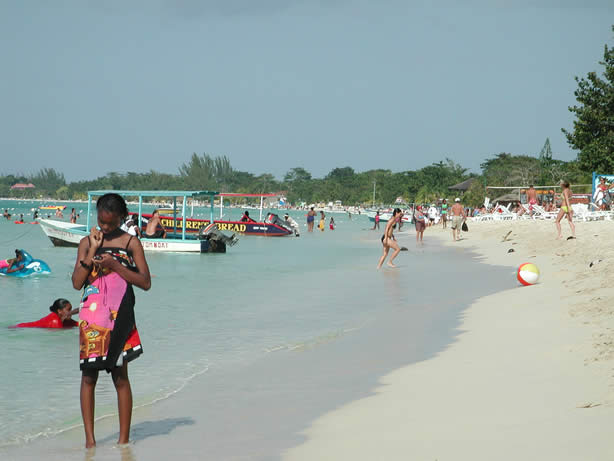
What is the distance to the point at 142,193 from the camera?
24.4m

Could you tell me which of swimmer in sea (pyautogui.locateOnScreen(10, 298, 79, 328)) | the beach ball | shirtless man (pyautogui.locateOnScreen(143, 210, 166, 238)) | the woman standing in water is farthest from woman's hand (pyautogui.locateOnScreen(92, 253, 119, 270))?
shirtless man (pyautogui.locateOnScreen(143, 210, 166, 238))

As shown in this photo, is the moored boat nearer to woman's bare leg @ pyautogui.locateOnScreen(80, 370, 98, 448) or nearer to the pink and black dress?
woman's bare leg @ pyautogui.locateOnScreen(80, 370, 98, 448)

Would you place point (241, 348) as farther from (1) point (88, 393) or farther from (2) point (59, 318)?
(1) point (88, 393)

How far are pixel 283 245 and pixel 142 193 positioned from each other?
9.92 metres

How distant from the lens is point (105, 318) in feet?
13.3

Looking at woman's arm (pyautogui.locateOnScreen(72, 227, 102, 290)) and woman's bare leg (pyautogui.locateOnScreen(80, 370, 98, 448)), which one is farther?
woman's bare leg (pyautogui.locateOnScreen(80, 370, 98, 448))

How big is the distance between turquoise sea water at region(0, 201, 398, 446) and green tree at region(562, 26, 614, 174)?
14.1m

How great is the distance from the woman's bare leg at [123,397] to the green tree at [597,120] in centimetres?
2794

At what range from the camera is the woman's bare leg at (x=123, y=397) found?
4.21 meters

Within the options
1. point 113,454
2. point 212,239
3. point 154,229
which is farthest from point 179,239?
point 113,454

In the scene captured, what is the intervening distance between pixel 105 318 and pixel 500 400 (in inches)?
114

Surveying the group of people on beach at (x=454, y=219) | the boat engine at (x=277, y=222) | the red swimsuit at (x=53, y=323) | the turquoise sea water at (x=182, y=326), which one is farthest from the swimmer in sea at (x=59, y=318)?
the boat engine at (x=277, y=222)

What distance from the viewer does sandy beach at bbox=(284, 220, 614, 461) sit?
401 centimetres

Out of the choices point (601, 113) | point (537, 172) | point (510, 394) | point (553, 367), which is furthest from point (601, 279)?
point (537, 172)
